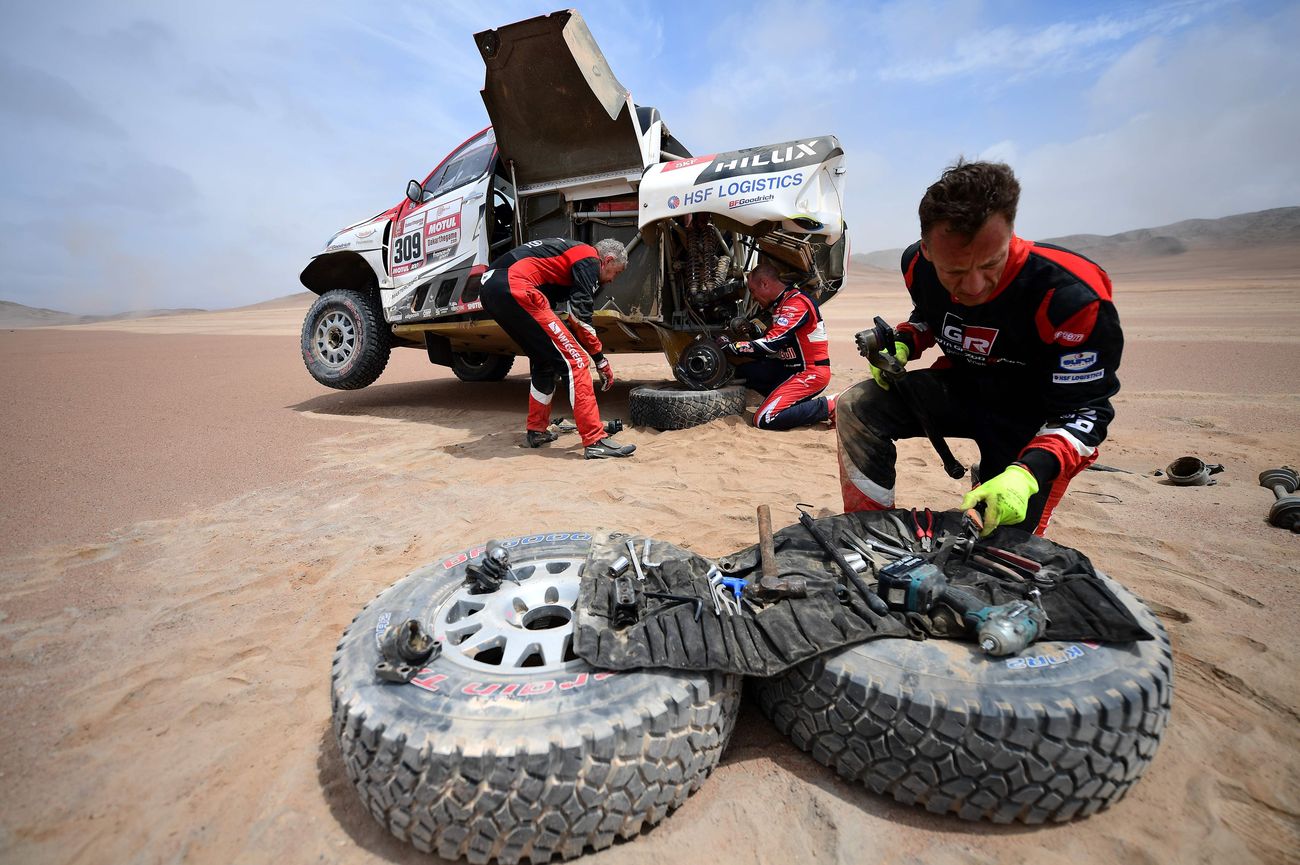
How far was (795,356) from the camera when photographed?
546 centimetres

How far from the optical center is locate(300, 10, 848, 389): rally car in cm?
459

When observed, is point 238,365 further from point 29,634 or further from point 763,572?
point 763,572

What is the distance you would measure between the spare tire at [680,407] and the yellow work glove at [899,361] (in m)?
2.44

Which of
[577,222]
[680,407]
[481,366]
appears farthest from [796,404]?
[481,366]

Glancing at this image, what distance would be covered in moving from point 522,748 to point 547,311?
383 centimetres

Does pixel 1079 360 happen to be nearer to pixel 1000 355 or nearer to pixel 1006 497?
pixel 1000 355

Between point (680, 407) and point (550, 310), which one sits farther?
point (680, 407)

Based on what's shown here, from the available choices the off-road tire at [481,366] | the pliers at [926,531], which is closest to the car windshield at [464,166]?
the off-road tire at [481,366]

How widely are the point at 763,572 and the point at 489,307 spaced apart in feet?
11.7

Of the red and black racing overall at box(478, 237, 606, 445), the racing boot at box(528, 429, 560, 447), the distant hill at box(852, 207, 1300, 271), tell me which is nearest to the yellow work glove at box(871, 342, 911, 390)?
the red and black racing overall at box(478, 237, 606, 445)

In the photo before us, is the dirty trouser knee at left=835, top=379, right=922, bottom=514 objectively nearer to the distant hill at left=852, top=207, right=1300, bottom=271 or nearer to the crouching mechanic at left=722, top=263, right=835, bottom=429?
the crouching mechanic at left=722, top=263, right=835, bottom=429

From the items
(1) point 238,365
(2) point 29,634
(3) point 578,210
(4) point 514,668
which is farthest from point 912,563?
(1) point 238,365

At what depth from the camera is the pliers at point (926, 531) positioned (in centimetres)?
215

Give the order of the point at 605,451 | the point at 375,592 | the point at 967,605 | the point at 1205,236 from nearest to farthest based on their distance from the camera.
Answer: the point at 967,605 → the point at 375,592 → the point at 605,451 → the point at 1205,236
